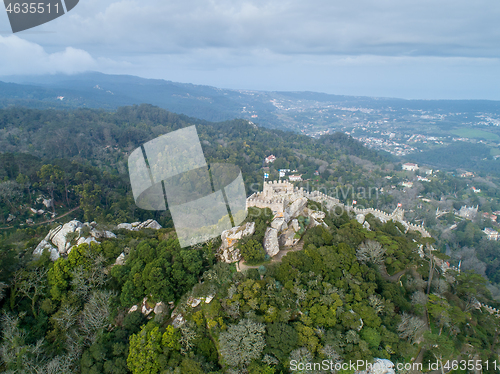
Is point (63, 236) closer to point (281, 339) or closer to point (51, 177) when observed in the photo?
point (281, 339)

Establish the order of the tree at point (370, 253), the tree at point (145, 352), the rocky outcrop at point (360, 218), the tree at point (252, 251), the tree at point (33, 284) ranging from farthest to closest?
the rocky outcrop at point (360, 218) → the tree at point (370, 253) → the tree at point (252, 251) → the tree at point (33, 284) → the tree at point (145, 352)

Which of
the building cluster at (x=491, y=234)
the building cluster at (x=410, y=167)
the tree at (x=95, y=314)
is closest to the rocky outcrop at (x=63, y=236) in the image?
the tree at (x=95, y=314)

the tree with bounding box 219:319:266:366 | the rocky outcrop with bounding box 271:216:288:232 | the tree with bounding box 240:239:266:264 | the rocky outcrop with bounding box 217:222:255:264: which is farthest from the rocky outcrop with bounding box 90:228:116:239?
the tree with bounding box 219:319:266:366

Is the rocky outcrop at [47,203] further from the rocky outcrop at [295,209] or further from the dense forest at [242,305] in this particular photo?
the rocky outcrop at [295,209]

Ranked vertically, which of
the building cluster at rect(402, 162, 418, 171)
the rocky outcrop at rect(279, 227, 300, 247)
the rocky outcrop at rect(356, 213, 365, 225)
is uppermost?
the rocky outcrop at rect(279, 227, 300, 247)

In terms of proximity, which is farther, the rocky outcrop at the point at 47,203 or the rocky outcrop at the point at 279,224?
the rocky outcrop at the point at 47,203

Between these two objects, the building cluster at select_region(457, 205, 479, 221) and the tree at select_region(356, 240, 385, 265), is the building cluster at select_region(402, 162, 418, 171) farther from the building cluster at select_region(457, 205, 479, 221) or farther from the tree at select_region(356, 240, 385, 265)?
the tree at select_region(356, 240, 385, 265)

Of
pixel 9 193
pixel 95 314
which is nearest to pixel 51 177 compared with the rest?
pixel 9 193
